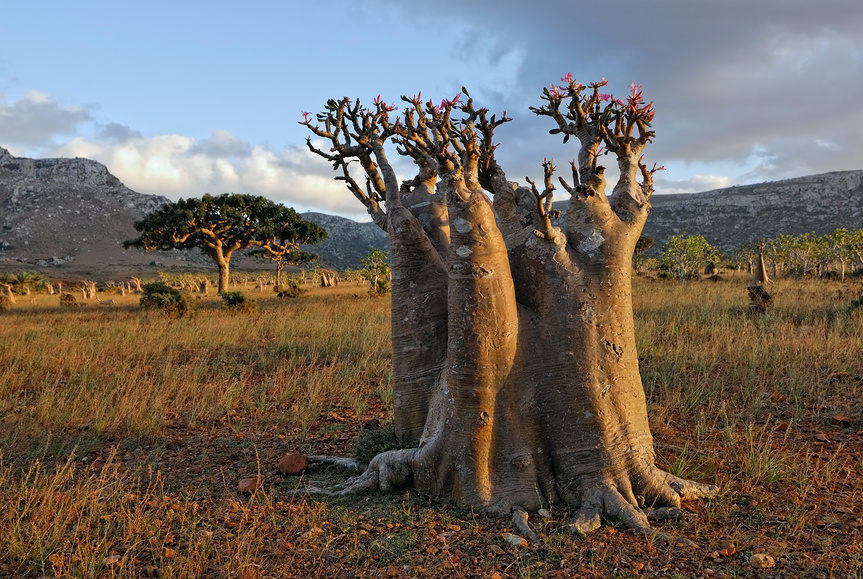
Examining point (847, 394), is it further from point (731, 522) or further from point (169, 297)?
point (169, 297)

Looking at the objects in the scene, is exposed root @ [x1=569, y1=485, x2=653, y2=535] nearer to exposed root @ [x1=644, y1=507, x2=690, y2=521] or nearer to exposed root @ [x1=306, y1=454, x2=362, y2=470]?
exposed root @ [x1=644, y1=507, x2=690, y2=521]

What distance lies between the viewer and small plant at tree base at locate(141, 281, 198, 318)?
15922 mm

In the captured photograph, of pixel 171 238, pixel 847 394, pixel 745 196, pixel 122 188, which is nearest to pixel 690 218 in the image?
pixel 745 196

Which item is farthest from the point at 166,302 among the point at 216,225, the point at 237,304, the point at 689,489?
the point at 689,489

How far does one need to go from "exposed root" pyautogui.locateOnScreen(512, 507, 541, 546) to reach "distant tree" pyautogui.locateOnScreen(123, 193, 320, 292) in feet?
87.3

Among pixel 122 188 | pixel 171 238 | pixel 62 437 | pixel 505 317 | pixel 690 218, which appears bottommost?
pixel 62 437

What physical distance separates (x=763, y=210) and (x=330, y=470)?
115 metres

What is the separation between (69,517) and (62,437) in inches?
108

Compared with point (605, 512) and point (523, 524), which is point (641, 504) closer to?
point (605, 512)

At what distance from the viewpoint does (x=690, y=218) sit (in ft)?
346

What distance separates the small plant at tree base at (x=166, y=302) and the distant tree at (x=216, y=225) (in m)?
9.66

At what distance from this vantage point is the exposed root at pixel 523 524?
127 inches

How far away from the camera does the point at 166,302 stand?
16.4 m

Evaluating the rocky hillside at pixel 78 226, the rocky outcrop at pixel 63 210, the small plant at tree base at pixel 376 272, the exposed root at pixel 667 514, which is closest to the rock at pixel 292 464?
the exposed root at pixel 667 514
